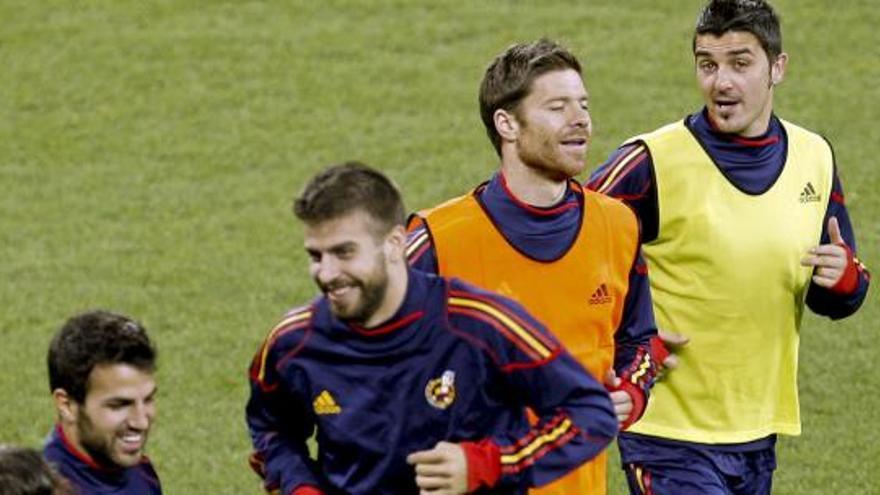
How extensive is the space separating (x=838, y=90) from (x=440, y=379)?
1154cm

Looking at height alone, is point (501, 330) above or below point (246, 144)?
below

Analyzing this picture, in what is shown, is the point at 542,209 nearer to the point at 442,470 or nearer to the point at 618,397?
the point at 618,397

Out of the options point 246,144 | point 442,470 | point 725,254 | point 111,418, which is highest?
point 246,144

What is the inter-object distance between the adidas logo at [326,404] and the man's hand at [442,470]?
32 centimetres

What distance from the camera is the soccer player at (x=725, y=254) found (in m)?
8.03

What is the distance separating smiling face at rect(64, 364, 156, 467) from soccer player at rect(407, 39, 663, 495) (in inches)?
41.4

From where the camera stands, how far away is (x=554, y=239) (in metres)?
7.22

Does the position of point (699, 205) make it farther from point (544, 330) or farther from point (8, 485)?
point (8, 485)

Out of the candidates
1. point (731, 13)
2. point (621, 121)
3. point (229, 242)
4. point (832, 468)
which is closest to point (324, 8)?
point (621, 121)

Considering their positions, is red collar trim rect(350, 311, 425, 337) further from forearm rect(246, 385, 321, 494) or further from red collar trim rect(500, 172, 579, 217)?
red collar trim rect(500, 172, 579, 217)

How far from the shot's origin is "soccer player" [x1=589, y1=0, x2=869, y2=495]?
8.03 meters

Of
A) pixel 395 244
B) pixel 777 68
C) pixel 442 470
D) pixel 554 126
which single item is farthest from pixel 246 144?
pixel 442 470

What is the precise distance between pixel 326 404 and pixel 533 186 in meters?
1.23

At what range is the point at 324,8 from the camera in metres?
19.4
